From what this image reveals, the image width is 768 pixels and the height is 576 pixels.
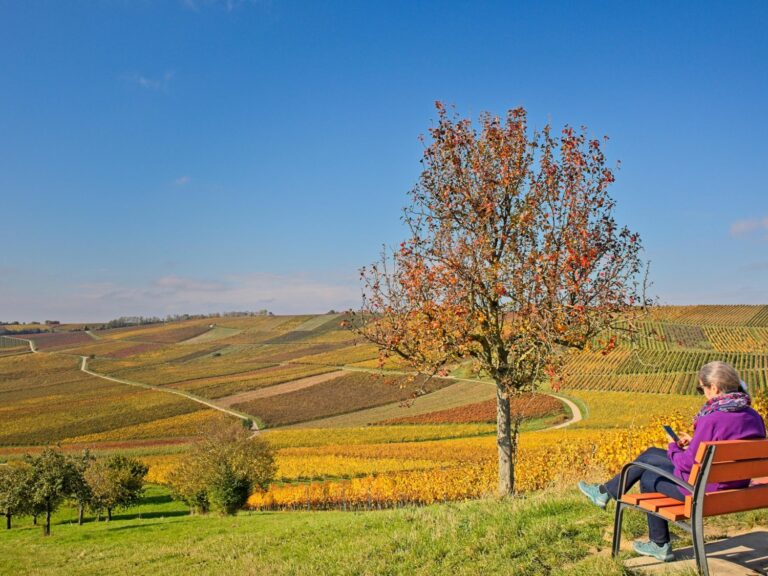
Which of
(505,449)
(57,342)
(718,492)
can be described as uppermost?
(718,492)

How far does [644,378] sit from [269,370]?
76.3 metres

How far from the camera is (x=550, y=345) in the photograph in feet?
39.0

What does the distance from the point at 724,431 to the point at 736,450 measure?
289 millimetres

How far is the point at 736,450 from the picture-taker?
18.0 feet

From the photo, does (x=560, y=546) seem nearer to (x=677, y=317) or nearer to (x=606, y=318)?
(x=606, y=318)

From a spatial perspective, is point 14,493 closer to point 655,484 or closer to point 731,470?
point 655,484

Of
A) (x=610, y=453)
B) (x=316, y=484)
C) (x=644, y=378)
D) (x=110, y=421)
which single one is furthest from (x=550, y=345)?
(x=110, y=421)

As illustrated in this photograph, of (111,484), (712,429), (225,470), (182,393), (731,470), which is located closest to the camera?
(731,470)

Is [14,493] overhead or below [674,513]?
below

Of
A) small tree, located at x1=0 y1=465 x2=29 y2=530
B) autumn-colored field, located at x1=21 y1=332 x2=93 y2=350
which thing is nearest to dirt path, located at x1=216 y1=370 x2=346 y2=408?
small tree, located at x1=0 y1=465 x2=29 y2=530

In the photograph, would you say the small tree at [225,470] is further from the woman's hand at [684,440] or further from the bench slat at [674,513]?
the bench slat at [674,513]

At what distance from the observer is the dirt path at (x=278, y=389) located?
95.6 m

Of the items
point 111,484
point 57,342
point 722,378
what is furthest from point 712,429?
point 57,342

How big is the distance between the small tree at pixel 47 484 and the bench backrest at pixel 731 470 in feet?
145
